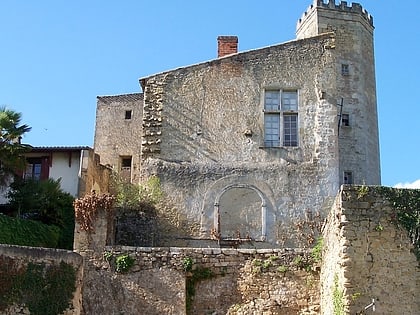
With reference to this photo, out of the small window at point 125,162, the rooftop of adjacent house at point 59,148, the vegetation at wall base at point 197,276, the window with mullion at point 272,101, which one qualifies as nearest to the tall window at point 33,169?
the rooftop of adjacent house at point 59,148

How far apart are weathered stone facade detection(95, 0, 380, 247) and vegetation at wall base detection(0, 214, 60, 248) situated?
10.5ft

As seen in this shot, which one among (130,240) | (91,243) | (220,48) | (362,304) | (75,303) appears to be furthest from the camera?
(220,48)

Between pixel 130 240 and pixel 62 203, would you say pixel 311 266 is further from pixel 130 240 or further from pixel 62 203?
pixel 62 203

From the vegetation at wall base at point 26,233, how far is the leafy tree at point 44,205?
691 mm

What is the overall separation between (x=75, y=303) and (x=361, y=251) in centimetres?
→ 684

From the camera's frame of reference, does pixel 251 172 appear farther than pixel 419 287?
Yes

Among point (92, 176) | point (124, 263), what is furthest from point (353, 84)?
point (124, 263)

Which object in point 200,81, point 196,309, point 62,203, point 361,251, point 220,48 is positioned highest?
point 220,48

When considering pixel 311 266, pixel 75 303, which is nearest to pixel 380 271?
pixel 311 266

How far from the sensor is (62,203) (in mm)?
23938

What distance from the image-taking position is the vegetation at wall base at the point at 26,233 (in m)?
21.7

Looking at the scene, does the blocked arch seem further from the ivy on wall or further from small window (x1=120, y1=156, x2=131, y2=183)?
small window (x1=120, y1=156, x2=131, y2=183)

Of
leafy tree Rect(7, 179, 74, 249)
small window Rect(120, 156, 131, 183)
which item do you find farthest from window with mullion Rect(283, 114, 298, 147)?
small window Rect(120, 156, 131, 183)

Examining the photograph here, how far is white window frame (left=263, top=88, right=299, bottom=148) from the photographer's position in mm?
23391
